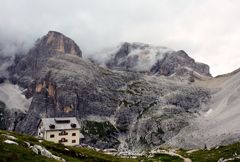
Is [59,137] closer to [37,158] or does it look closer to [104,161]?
[104,161]

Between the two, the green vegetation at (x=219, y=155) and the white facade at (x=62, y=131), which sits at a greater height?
the white facade at (x=62, y=131)

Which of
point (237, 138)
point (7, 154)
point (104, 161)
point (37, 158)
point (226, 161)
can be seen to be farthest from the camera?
point (237, 138)

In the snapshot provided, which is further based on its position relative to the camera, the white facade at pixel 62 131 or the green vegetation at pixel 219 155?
the white facade at pixel 62 131

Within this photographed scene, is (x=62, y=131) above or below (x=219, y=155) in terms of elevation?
above

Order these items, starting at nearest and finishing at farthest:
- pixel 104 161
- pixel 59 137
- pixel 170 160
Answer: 1. pixel 104 161
2. pixel 170 160
3. pixel 59 137

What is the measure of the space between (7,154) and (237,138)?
178889mm

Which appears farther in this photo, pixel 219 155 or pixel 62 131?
pixel 62 131

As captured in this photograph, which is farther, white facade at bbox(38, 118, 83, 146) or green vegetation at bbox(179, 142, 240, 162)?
white facade at bbox(38, 118, 83, 146)

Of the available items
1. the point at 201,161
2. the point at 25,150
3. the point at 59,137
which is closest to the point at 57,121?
the point at 59,137

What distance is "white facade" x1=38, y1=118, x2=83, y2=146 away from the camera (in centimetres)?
14325

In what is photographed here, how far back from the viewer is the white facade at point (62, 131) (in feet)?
470

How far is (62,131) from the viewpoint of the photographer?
143 metres

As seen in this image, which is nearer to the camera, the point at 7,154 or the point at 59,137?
the point at 7,154

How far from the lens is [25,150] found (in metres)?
42.7
